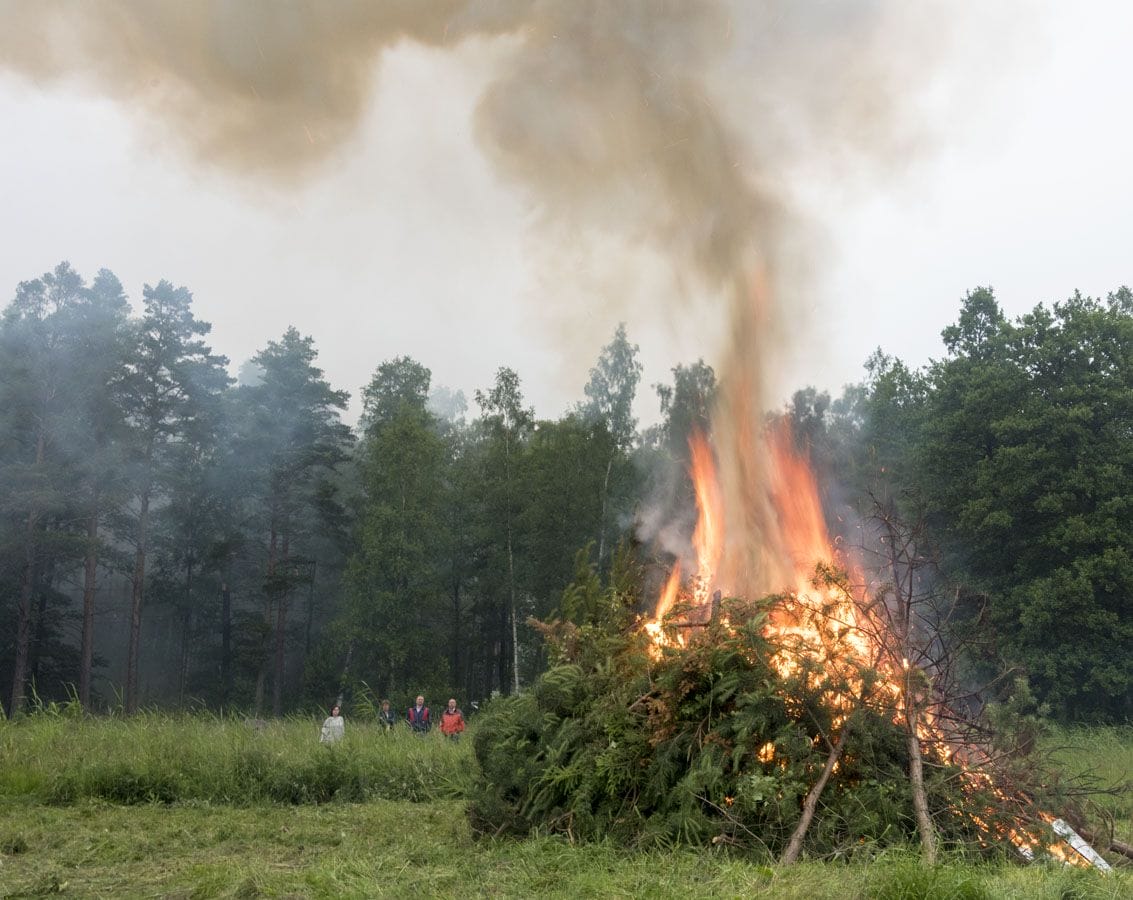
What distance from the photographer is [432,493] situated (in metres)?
39.3

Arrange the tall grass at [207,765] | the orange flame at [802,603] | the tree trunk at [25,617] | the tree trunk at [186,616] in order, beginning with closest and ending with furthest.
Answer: the orange flame at [802,603]
the tall grass at [207,765]
the tree trunk at [25,617]
the tree trunk at [186,616]

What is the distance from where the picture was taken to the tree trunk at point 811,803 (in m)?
6.99

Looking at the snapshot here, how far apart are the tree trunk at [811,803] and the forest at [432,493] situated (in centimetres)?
1800

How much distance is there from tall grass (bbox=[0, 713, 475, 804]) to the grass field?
0.02 m

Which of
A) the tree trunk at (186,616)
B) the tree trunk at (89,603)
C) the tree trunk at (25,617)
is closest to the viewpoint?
the tree trunk at (25,617)

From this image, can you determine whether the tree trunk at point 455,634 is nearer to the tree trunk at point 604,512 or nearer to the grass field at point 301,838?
the tree trunk at point 604,512

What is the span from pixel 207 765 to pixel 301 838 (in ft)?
11.7

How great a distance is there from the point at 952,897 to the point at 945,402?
109 feet

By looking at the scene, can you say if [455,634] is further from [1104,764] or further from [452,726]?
[1104,764]

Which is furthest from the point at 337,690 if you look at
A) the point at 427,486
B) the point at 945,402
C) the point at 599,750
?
the point at 599,750

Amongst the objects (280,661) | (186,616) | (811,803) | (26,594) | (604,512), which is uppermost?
(604,512)

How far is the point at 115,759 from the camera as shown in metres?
11.8

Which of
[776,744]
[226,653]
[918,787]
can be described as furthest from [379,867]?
[226,653]

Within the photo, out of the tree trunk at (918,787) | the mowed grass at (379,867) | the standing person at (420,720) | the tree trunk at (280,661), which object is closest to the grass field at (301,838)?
the mowed grass at (379,867)
